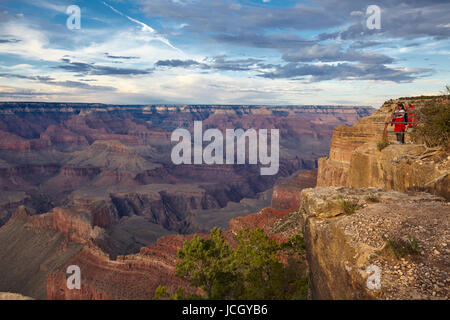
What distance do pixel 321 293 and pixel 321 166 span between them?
4155cm

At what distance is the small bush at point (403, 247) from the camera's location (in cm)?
755

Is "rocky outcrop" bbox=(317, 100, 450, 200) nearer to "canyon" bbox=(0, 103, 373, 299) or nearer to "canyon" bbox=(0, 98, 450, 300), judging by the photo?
"canyon" bbox=(0, 98, 450, 300)

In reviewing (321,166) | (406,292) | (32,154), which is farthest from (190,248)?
(32,154)

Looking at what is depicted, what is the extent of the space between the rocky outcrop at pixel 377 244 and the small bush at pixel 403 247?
0.07 ft

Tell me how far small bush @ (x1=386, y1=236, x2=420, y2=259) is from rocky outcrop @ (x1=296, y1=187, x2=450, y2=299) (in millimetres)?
20

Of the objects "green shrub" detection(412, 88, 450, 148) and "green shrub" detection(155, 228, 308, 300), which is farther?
"green shrub" detection(412, 88, 450, 148)

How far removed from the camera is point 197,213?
96375 mm

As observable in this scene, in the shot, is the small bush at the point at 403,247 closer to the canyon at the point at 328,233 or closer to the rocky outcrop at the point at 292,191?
the canyon at the point at 328,233

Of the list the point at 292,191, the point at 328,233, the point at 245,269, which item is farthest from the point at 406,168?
the point at 292,191

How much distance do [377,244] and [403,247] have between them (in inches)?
24.4

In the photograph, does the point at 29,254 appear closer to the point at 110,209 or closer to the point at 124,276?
the point at 124,276

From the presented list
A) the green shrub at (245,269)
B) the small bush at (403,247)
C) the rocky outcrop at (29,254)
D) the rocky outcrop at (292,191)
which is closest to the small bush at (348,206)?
the small bush at (403,247)

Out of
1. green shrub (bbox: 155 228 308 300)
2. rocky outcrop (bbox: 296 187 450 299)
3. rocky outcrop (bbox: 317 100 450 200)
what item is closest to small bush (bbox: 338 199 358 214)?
rocky outcrop (bbox: 296 187 450 299)

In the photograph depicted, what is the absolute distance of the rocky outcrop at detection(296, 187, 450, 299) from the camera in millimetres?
6859
